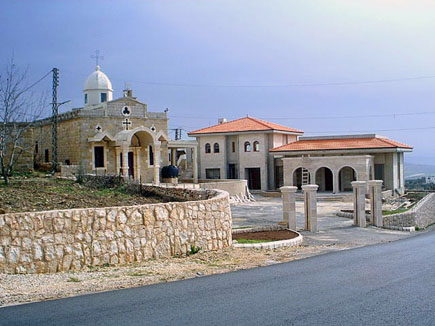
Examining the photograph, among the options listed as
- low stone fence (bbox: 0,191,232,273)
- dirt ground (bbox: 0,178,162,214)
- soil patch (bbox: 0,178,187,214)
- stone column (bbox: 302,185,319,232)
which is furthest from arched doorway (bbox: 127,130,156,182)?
low stone fence (bbox: 0,191,232,273)

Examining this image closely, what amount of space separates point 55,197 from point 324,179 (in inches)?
1433

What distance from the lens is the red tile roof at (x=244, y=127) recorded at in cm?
5156

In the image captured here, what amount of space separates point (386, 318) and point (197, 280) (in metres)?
4.28

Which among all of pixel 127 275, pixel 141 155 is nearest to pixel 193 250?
pixel 127 275

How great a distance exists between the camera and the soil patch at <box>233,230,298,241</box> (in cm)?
1808

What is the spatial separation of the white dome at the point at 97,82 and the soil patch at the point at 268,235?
3301 cm

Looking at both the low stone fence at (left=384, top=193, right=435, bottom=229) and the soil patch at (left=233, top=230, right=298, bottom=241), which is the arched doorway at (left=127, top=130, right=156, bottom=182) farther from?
the soil patch at (left=233, top=230, right=298, bottom=241)

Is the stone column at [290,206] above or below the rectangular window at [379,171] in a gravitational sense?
below

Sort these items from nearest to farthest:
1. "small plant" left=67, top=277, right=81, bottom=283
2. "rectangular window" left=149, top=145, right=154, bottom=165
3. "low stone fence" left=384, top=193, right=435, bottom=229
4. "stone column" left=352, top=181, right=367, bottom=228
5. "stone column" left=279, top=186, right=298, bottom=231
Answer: "small plant" left=67, top=277, right=81, bottom=283 < "stone column" left=279, top=186, right=298, bottom=231 < "stone column" left=352, top=181, right=367, bottom=228 < "low stone fence" left=384, top=193, right=435, bottom=229 < "rectangular window" left=149, top=145, right=154, bottom=165

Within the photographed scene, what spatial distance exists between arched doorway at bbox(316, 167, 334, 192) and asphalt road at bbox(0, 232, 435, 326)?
37248mm

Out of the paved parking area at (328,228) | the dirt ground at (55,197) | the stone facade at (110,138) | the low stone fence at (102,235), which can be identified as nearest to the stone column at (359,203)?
the paved parking area at (328,228)

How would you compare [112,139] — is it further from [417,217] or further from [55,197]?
[55,197]

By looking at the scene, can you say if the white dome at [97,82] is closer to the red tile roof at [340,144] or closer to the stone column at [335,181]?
the red tile roof at [340,144]

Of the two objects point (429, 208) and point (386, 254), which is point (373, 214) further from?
point (429, 208)
